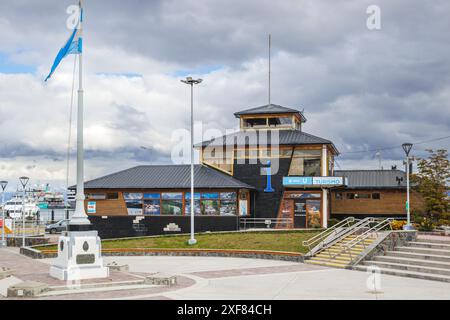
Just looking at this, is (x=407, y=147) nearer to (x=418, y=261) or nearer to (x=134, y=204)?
(x=418, y=261)

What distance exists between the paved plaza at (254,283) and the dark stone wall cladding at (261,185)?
16.5 m

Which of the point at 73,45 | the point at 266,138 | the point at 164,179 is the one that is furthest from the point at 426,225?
the point at 73,45

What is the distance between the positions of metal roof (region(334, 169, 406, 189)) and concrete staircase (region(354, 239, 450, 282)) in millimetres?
23018

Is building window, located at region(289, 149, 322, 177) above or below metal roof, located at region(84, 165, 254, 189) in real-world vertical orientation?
above

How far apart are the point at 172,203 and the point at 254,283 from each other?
23.4 metres

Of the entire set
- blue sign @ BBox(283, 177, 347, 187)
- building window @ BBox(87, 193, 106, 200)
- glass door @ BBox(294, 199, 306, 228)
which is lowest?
glass door @ BBox(294, 199, 306, 228)

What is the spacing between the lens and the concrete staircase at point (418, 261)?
2125cm

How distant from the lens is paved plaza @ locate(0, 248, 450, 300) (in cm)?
1698

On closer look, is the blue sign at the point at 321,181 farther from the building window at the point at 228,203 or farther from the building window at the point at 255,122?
the building window at the point at 255,122

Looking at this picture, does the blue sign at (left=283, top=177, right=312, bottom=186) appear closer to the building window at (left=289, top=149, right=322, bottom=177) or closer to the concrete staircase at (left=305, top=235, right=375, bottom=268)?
the building window at (left=289, top=149, right=322, bottom=177)

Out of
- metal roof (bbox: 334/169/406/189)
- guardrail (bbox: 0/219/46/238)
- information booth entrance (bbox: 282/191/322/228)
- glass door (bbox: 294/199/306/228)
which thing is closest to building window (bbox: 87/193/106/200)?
guardrail (bbox: 0/219/46/238)

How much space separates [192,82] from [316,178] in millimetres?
13929
